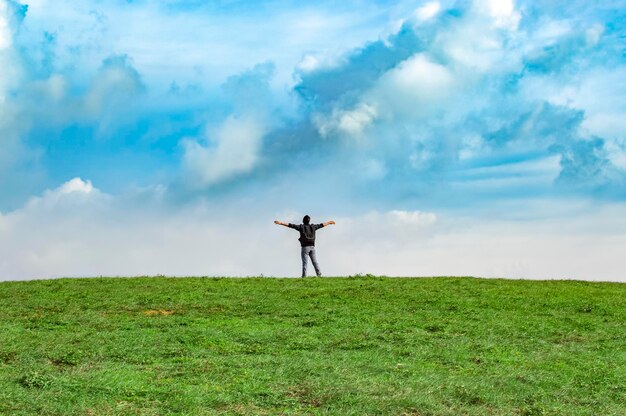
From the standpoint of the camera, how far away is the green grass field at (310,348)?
15188 millimetres

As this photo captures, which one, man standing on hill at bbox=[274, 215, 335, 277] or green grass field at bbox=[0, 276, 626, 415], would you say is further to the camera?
man standing on hill at bbox=[274, 215, 335, 277]

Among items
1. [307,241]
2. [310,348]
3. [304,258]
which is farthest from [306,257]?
[310,348]

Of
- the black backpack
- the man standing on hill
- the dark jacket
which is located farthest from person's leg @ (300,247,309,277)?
the black backpack

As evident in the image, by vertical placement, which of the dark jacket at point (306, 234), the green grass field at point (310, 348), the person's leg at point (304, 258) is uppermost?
the dark jacket at point (306, 234)

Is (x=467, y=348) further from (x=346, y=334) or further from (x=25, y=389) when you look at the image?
(x=25, y=389)

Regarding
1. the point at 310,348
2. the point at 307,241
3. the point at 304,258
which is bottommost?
the point at 310,348

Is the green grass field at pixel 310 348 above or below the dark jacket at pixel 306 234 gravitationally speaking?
below

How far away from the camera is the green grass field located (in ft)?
49.8

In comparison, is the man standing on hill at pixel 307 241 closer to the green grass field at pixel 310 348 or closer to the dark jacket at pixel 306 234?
the dark jacket at pixel 306 234

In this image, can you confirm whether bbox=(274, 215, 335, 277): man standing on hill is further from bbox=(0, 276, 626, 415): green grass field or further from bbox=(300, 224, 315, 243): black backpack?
bbox=(0, 276, 626, 415): green grass field

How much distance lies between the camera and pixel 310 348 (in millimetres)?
21000

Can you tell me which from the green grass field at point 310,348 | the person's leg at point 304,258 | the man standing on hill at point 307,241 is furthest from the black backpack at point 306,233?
the green grass field at point 310,348

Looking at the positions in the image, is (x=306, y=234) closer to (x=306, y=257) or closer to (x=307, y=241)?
(x=307, y=241)

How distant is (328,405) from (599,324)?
1515cm
